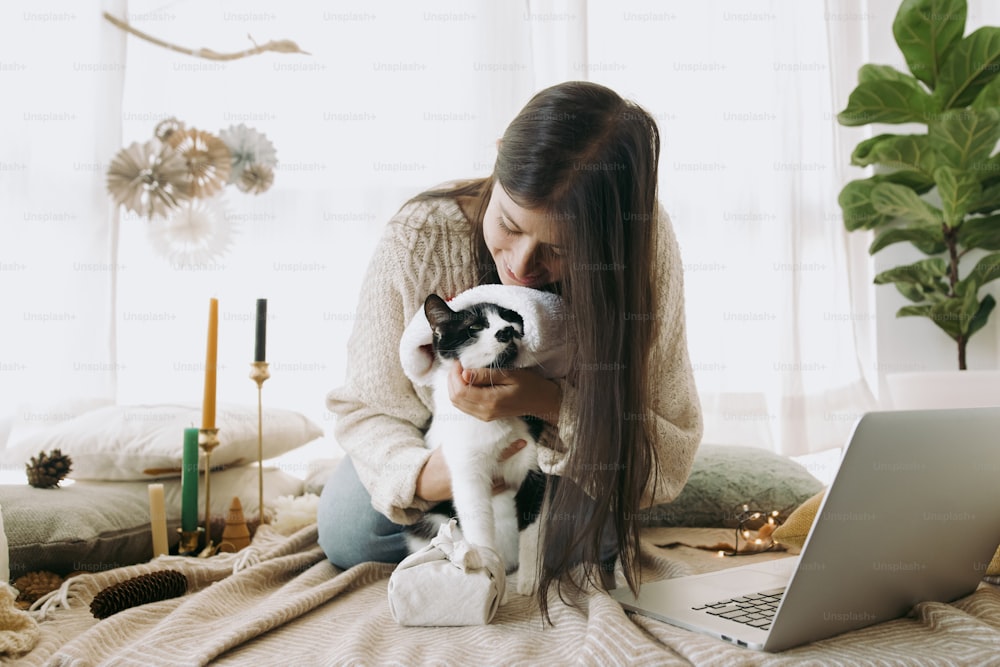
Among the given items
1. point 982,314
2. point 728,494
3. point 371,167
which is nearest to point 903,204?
point 982,314

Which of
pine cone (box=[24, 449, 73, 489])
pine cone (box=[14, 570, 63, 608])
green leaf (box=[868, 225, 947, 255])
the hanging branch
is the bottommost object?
pine cone (box=[14, 570, 63, 608])

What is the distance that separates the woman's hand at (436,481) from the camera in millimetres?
1201

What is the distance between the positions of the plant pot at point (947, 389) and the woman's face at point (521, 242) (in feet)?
3.15

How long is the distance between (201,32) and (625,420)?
83.3 inches

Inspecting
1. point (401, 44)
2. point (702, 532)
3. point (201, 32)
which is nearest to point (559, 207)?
point (702, 532)

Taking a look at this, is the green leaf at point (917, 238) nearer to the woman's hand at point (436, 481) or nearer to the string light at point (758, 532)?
the string light at point (758, 532)

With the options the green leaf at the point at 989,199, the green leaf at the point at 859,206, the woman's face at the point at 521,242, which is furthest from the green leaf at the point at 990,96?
the woman's face at the point at 521,242

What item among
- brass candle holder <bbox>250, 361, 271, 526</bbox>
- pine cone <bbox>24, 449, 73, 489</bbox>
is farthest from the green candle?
pine cone <bbox>24, 449, 73, 489</bbox>

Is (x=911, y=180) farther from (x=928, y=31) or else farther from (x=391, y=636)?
(x=391, y=636)

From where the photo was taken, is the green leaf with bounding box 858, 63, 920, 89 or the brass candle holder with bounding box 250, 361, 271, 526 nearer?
the brass candle holder with bounding box 250, 361, 271, 526

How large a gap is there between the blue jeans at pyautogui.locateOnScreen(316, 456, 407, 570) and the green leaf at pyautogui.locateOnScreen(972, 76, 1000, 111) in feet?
7.12

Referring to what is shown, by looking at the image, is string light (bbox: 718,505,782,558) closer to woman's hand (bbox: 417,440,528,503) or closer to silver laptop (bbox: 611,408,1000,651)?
silver laptop (bbox: 611,408,1000,651)

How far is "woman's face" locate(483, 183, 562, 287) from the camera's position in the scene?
3.56 ft

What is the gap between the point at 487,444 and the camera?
1.12 m
